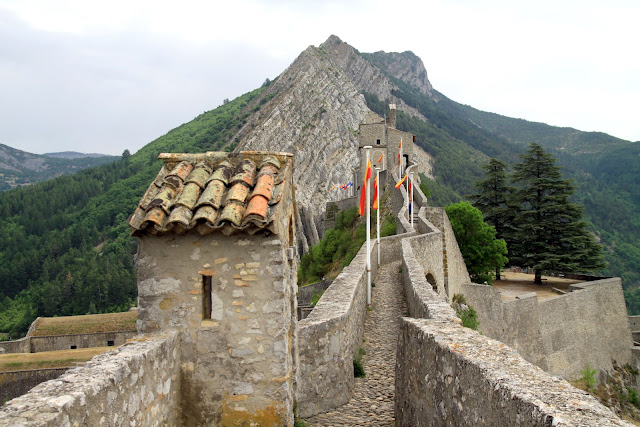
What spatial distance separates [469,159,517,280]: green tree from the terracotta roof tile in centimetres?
3762

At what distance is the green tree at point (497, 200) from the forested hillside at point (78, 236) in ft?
192

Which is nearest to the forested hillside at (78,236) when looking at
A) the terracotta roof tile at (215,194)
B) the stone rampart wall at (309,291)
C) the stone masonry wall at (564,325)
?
the stone rampart wall at (309,291)

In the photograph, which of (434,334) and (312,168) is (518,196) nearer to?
(434,334)

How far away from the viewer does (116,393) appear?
3.86 meters

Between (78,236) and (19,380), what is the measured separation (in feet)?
285

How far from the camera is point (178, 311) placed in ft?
17.1

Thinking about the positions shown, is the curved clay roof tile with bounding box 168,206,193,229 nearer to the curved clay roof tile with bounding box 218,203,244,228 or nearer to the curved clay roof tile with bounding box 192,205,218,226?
the curved clay roof tile with bounding box 192,205,218,226

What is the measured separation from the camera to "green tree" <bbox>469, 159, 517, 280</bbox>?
41.3m

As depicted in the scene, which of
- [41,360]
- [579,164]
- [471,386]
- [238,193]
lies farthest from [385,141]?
[579,164]

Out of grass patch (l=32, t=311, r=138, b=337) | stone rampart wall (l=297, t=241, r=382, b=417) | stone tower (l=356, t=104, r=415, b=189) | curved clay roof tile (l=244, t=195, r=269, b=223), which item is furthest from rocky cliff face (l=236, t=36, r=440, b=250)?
curved clay roof tile (l=244, t=195, r=269, b=223)

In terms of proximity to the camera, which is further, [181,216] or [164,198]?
[164,198]

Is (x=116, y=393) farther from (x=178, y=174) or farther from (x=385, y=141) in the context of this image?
(x=385, y=141)

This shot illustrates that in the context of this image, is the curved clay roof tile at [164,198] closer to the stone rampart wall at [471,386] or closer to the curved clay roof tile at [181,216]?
the curved clay roof tile at [181,216]

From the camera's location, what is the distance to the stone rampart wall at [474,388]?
121 inches
